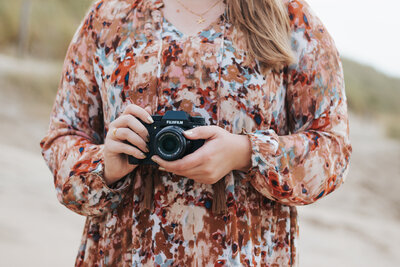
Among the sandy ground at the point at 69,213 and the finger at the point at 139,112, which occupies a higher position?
the sandy ground at the point at 69,213

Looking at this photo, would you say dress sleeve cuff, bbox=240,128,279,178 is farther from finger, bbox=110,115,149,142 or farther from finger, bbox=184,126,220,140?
finger, bbox=110,115,149,142

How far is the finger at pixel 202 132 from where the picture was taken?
36.1 inches

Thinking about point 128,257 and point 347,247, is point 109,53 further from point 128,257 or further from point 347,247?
point 347,247

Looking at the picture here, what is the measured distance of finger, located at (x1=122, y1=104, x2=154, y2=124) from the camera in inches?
37.6

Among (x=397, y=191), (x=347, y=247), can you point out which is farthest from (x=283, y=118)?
(x=397, y=191)

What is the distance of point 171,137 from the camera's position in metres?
0.92

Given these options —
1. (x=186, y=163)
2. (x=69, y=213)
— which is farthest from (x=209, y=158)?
(x=69, y=213)

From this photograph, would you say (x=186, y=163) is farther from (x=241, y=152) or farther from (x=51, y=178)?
(x=51, y=178)

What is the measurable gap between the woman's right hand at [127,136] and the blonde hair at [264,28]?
0.94 feet

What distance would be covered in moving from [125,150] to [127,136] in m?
0.03

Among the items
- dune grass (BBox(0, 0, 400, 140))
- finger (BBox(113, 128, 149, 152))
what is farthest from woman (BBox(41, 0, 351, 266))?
dune grass (BBox(0, 0, 400, 140))

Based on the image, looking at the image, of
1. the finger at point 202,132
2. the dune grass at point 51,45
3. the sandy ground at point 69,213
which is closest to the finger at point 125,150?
the finger at point 202,132

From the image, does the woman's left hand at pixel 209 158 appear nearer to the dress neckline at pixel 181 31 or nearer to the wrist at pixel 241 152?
the wrist at pixel 241 152

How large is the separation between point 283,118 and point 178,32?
33 cm
